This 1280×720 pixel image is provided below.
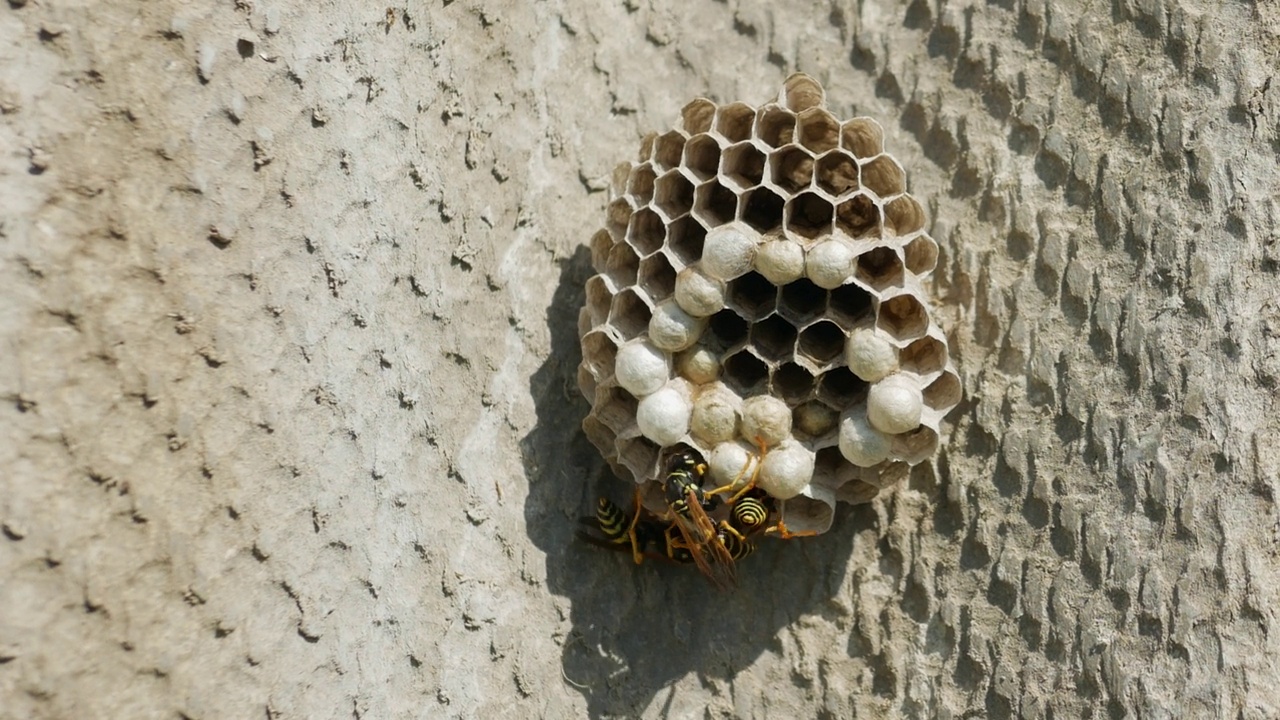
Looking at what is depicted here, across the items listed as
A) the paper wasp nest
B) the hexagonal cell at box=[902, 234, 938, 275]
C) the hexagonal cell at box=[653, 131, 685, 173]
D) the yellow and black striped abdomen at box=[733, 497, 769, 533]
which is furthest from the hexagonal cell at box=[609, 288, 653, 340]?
the hexagonal cell at box=[902, 234, 938, 275]

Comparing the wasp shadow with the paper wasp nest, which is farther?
the wasp shadow

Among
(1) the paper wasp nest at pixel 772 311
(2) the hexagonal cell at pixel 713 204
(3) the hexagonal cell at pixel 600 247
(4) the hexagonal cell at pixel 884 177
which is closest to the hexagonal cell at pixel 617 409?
(1) the paper wasp nest at pixel 772 311

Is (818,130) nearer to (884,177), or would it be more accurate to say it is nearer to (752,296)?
(884,177)

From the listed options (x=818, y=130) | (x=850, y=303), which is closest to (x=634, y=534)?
(x=850, y=303)

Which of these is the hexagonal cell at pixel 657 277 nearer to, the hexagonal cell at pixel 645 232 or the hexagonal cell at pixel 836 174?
the hexagonal cell at pixel 645 232

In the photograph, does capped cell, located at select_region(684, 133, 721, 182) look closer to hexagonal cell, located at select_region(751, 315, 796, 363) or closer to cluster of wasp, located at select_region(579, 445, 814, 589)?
hexagonal cell, located at select_region(751, 315, 796, 363)

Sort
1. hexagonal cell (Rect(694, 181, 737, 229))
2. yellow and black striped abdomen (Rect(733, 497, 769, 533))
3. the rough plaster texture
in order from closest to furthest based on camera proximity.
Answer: the rough plaster texture < yellow and black striped abdomen (Rect(733, 497, 769, 533)) < hexagonal cell (Rect(694, 181, 737, 229))

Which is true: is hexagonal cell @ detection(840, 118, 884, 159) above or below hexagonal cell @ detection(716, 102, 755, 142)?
above
